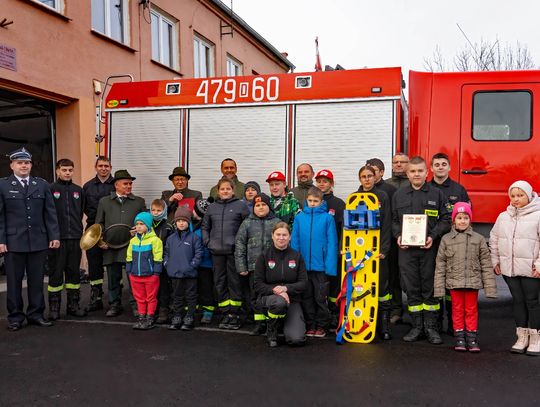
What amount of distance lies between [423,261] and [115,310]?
3.61 metres

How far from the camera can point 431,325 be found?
522cm

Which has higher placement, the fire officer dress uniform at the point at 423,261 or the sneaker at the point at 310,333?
the fire officer dress uniform at the point at 423,261

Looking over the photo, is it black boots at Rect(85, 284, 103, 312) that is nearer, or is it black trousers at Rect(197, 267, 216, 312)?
black trousers at Rect(197, 267, 216, 312)

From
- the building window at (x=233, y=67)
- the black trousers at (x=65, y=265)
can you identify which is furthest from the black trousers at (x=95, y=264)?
the building window at (x=233, y=67)

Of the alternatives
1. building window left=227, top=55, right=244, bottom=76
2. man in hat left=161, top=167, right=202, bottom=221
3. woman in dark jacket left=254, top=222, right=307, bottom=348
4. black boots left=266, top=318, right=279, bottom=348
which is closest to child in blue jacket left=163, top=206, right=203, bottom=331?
man in hat left=161, top=167, right=202, bottom=221

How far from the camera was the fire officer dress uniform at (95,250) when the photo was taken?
6656 mm

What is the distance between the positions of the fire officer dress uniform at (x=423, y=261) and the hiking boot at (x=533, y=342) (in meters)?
0.80

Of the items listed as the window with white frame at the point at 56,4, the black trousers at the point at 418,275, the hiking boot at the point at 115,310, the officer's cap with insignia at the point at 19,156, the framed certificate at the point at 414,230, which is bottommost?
the hiking boot at the point at 115,310

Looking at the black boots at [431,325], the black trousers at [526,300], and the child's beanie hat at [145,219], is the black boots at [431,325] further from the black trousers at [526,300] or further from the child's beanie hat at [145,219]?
the child's beanie hat at [145,219]

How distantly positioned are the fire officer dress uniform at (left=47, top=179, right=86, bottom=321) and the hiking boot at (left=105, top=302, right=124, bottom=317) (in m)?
0.30

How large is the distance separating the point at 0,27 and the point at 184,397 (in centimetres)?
743

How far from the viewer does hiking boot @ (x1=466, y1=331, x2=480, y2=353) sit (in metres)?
4.86

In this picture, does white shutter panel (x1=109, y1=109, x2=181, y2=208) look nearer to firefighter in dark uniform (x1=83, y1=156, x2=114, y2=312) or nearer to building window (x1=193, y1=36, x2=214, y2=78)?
firefighter in dark uniform (x1=83, y1=156, x2=114, y2=312)

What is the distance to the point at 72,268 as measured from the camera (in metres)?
6.46
